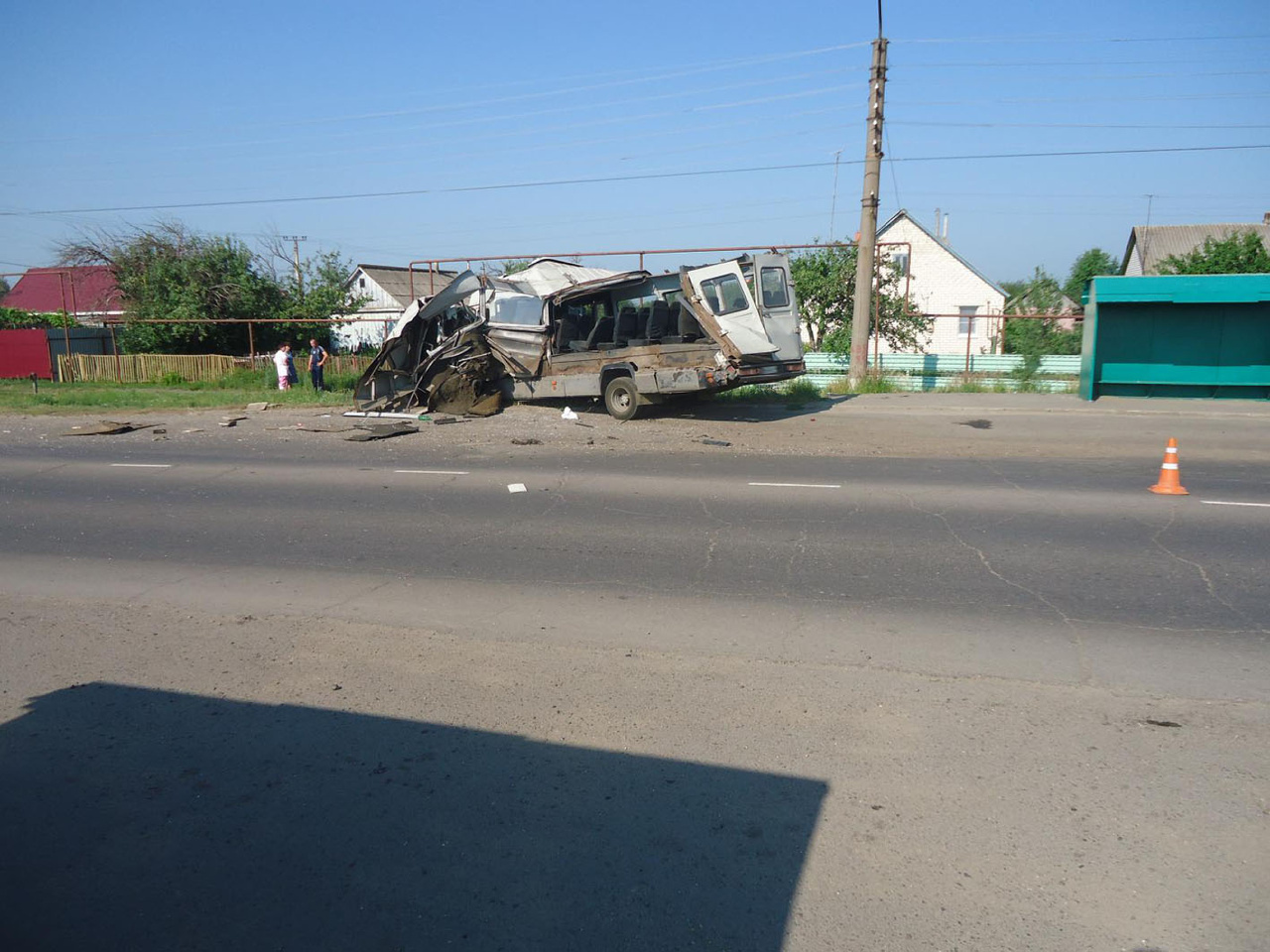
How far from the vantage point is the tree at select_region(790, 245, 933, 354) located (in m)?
28.5

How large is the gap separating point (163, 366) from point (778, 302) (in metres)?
21.0

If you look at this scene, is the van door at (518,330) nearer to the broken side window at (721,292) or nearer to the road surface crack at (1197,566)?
the broken side window at (721,292)

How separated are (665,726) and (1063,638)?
8.79ft

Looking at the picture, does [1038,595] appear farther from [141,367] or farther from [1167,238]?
[1167,238]

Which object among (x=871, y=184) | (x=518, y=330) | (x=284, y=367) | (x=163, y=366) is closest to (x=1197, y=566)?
(x=518, y=330)

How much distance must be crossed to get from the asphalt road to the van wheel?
24.7ft

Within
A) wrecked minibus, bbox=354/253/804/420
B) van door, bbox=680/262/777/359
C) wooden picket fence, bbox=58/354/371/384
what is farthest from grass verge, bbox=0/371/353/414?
van door, bbox=680/262/777/359

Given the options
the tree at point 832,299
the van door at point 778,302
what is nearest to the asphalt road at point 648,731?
the van door at point 778,302

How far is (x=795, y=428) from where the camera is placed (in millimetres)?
15609

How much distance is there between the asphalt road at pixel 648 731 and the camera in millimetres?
3084

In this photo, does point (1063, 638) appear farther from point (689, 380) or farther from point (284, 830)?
point (689, 380)

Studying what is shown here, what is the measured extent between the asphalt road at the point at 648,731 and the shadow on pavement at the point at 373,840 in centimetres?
1

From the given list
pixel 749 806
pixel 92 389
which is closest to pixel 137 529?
pixel 749 806

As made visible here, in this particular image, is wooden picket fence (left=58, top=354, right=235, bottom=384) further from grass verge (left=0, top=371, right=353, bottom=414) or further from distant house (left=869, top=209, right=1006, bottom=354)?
distant house (left=869, top=209, right=1006, bottom=354)
